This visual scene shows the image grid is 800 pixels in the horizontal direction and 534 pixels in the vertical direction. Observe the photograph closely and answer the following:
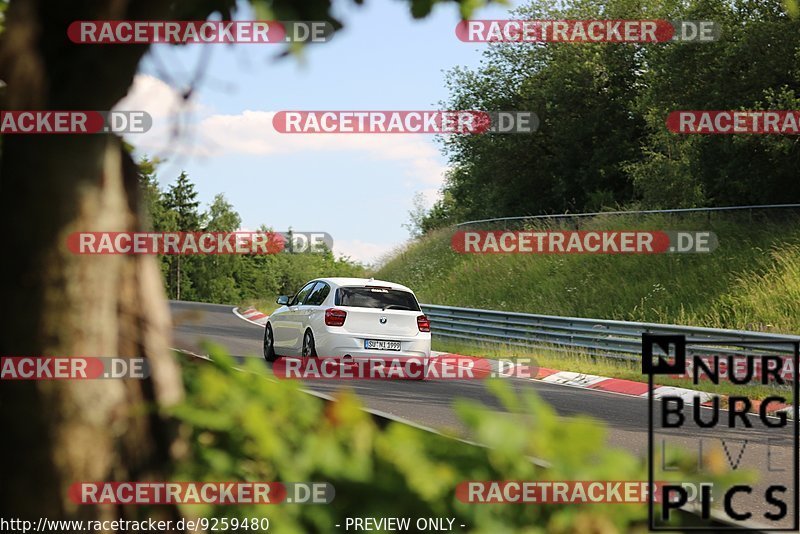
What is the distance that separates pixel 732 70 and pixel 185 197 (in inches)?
3573

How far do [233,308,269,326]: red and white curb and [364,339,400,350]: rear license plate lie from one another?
58.7 feet

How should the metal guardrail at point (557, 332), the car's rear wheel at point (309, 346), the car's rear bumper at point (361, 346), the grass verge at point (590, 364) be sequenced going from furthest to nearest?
the metal guardrail at point (557, 332), the car's rear wheel at point (309, 346), the car's rear bumper at point (361, 346), the grass verge at point (590, 364)

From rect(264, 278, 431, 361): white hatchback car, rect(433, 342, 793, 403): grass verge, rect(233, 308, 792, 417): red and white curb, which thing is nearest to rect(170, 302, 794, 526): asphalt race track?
rect(233, 308, 792, 417): red and white curb

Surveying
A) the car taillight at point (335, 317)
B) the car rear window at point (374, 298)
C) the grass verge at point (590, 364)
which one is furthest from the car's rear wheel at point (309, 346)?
the grass verge at point (590, 364)

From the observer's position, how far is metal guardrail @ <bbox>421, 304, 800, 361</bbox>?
17.6 metres

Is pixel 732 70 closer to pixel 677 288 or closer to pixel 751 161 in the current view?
pixel 751 161

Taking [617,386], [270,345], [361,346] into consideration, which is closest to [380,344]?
[361,346]

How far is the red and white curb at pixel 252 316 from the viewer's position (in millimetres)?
36062

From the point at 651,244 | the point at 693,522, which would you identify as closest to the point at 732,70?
the point at 651,244

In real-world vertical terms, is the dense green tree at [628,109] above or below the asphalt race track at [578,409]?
above

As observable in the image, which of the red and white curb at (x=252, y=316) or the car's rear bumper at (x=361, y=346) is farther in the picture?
the red and white curb at (x=252, y=316)

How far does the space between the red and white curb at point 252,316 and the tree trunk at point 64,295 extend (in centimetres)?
3132

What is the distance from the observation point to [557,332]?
21141 mm

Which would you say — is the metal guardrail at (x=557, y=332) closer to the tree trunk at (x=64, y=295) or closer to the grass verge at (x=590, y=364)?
the grass verge at (x=590, y=364)
